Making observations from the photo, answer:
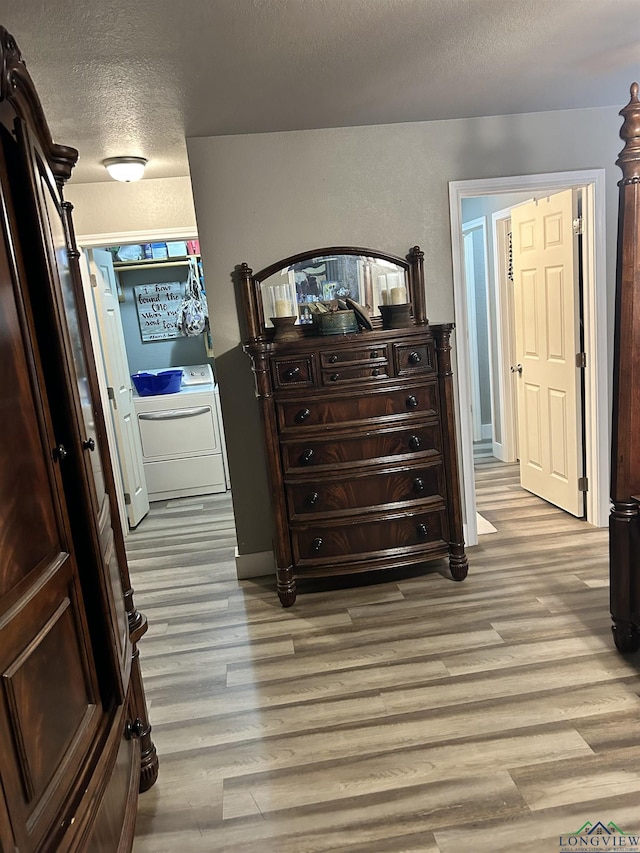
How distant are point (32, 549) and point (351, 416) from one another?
6.83ft

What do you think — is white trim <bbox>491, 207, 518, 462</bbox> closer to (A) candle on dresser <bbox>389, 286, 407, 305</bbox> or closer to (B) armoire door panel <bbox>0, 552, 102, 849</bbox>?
(A) candle on dresser <bbox>389, 286, 407, 305</bbox>

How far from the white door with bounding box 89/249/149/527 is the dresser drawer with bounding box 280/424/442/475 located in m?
2.04

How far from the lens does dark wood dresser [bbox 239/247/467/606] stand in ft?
10.2

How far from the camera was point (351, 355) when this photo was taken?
3105 mm

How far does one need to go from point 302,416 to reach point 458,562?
117 centimetres

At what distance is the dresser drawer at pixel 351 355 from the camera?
3090 mm

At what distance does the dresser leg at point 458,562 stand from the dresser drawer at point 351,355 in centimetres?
111

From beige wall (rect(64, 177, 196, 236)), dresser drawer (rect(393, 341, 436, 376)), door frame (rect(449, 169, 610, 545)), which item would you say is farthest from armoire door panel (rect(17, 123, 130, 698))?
beige wall (rect(64, 177, 196, 236))

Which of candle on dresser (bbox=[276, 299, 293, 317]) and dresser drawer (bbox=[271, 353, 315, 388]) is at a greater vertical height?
candle on dresser (bbox=[276, 299, 293, 317])

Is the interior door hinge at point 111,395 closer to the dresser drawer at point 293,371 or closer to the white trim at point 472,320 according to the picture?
the dresser drawer at point 293,371

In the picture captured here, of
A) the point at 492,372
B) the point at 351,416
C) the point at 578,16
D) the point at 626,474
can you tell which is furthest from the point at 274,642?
the point at 492,372

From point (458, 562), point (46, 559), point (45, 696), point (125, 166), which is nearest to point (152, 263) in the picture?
point (125, 166)

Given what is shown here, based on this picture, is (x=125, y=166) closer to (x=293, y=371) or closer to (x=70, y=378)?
(x=293, y=371)

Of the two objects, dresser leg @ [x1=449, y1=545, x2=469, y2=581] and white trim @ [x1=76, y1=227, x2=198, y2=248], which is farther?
white trim @ [x1=76, y1=227, x2=198, y2=248]
